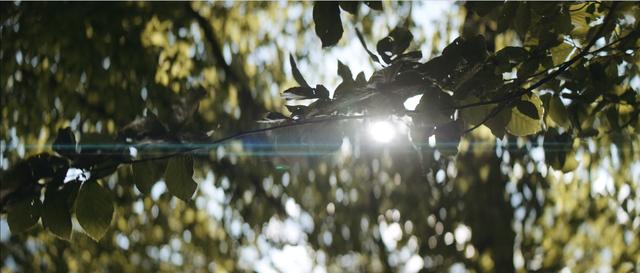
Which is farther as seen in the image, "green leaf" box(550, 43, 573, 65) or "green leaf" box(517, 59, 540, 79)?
"green leaf" box(550, 43, 573, 65)

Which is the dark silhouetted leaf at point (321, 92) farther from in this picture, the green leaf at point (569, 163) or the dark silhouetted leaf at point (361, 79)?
the green leaf at point (569, 163)

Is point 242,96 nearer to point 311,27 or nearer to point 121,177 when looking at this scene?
point 311,27

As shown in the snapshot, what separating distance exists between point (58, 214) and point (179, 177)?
8.0 inches

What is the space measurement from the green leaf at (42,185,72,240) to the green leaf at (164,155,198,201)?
0.55 feet

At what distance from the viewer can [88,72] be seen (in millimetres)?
3332

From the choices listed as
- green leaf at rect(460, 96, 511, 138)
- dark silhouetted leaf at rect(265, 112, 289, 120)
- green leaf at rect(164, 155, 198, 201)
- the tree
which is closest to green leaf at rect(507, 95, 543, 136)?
green leaf at rect(460, 96, 511, 138)

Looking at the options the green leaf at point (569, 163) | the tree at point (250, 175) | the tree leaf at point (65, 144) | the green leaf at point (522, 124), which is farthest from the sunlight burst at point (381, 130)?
the tree at point (250, 175)

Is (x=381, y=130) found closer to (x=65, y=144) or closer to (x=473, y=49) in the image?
(x=473, y=49)

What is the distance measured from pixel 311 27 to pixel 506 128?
2550 millimetres

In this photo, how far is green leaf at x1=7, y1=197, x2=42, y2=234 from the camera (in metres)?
1.20

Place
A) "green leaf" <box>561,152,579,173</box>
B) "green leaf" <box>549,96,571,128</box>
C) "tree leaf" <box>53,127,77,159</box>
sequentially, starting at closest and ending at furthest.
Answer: "tree leaf" <box>53,127,77,159</box> < "green leaf" <box>549,96,571,128</box> < "green leaf" <box>561,152,579,173</box>

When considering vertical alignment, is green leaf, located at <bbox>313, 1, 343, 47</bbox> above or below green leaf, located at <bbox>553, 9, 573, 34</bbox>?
above

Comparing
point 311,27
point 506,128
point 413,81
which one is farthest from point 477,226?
point 413,81

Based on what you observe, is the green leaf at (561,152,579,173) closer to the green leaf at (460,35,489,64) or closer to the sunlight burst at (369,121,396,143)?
the sunlight burst at (369,121,396,143)
